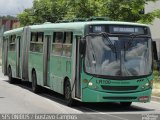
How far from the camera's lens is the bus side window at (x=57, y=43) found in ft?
61.1

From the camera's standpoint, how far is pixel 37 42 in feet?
73.0

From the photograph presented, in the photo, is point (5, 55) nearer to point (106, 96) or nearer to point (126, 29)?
point (126, 29)

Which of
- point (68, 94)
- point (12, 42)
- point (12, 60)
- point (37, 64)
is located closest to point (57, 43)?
point (68, 94)

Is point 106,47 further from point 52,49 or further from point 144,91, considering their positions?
point 52,49

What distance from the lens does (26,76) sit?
24438 millimetres

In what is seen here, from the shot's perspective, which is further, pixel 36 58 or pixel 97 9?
pixel 97 9

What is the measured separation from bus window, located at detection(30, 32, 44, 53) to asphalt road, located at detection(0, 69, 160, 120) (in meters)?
2.10

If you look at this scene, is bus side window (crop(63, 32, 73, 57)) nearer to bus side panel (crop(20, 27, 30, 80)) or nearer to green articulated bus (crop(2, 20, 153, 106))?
green articulated bus (crop(2, 20, 153, 106))

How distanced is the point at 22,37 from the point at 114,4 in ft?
36.9

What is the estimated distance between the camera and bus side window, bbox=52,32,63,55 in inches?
733

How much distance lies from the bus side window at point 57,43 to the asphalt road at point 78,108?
5.68 ft

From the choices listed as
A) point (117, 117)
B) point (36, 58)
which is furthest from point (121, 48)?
point (36, 58)

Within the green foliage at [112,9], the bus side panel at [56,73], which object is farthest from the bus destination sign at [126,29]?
the green foliage at [112,9]

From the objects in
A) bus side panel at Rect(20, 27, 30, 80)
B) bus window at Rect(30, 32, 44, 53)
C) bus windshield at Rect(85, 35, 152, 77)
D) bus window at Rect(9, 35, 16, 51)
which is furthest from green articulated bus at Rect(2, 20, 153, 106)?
bus window at Rect(9, 35, 16, 51)
